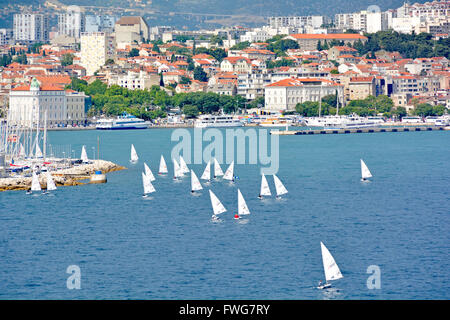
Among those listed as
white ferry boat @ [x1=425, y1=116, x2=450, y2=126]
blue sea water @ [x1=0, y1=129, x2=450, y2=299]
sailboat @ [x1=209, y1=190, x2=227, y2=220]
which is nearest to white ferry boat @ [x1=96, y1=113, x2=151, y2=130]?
white ferry boat @ [x1=425, y1=116, x2=450, y2=126]

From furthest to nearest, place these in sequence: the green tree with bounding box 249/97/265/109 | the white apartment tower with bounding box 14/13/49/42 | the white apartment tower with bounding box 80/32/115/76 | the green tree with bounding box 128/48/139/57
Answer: the white apartment tower with bounding box 14/13/49/42, the green tree with bounding box 128/48/139/57, the white apartment tower with bounding box 80/32/115/76, the green tree with bounding box 249/97/265/109

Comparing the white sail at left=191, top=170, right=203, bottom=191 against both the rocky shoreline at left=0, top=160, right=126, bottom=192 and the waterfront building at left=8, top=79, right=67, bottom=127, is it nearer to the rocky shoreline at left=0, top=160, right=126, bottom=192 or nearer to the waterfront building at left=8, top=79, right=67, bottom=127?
the rocky shoreline at left=0, top=160, right=126, bottom=192

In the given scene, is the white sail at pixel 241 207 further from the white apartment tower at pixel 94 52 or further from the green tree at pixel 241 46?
the green tree at pixel 241 46

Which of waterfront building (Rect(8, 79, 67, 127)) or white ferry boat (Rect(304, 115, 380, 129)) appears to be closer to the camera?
white ferry boat (Rect(304, 115, 380, 129))

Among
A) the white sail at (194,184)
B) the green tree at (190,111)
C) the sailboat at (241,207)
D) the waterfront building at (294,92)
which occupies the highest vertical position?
the waterfront building at (294,92)

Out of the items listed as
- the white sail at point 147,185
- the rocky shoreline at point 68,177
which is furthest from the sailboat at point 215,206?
the rocky shoreline at point 68,177
